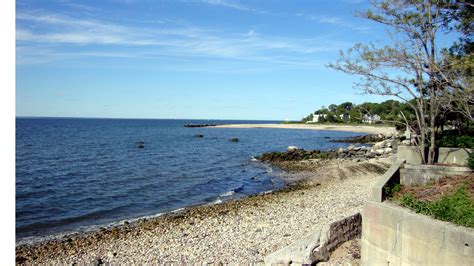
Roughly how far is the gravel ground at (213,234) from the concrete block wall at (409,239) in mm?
3269

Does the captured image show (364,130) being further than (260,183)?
Yes

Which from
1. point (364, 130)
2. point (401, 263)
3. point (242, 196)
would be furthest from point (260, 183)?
point (364, 130)

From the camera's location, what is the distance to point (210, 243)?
11500 mm

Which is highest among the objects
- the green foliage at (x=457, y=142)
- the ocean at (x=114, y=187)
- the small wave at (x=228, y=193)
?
the green foliage at (x=457, y=142)

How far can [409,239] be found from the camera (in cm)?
667

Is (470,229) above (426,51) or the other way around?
the other way around

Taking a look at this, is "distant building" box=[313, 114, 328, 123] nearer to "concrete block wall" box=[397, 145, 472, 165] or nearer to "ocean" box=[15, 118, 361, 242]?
"ocean" box=[15, 118, 361, 242]

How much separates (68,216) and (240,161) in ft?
74.5

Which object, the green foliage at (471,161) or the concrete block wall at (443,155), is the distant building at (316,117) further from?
the green foliage at (471,161)

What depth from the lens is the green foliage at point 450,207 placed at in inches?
247

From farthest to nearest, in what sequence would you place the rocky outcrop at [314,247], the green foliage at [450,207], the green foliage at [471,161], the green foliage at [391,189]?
the green foliage at [471,161], the green foliage at [391,189], the rocky outcrop at [314,247], the green foliage at [450,207]

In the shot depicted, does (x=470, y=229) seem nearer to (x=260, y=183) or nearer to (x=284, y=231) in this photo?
(x=284, y=231)

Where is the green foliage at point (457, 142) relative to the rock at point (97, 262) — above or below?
above

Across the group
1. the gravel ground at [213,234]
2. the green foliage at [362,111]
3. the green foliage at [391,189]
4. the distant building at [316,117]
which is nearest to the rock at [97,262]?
the gravel ground at [213,234]
